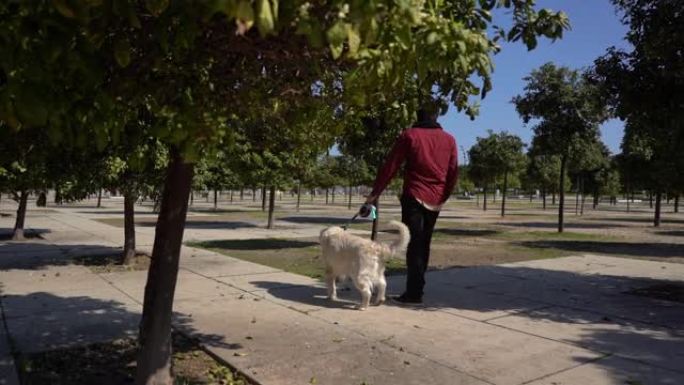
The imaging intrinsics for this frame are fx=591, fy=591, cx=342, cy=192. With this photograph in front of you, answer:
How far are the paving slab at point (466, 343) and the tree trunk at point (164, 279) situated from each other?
1.98 m

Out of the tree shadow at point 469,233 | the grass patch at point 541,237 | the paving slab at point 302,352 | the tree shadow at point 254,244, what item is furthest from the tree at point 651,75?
the tree shadow at point 469,233

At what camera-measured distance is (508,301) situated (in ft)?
22.6

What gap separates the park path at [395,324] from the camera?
437 centimetres

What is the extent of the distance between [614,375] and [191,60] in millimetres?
3582

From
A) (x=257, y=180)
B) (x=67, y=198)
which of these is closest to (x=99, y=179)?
(x=67, y=198)

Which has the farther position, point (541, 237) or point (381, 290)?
point (541, 237)

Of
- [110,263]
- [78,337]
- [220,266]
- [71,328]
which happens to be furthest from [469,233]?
[78,337]

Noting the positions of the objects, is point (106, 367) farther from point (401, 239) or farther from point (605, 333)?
point (605, 333)

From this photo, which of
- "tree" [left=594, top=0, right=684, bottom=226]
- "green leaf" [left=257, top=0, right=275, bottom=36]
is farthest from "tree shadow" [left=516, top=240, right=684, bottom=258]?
"green leaf" [left=257, top=0, right=275, bottom=36]

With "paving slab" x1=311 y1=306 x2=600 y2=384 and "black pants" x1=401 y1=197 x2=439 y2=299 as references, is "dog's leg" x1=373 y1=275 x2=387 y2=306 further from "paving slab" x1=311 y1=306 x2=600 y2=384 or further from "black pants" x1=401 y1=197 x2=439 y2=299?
"black pants" x1=401 y1=197 x2=439 y2=299

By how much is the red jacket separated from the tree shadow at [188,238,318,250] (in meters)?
6.94

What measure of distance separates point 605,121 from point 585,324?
516 inches

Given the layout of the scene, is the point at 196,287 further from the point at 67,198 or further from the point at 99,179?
the point at 67,198

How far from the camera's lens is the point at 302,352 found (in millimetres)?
4781
